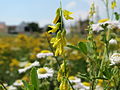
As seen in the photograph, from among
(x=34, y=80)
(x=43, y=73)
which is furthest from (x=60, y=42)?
(x=43, y=73)

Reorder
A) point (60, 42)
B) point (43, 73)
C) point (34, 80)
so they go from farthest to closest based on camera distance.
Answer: point (43, 73) → point (34, 80) → point (60, 42)

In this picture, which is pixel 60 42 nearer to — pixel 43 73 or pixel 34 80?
pixel 34 80

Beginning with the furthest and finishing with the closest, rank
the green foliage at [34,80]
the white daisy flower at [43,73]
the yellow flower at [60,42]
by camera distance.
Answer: the white daisy flower at [43,73]
the green foliage at [34,80]
the yellow flower at [60,42]

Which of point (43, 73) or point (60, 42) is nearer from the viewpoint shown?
point (60, 42)

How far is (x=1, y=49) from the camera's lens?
3.64 m

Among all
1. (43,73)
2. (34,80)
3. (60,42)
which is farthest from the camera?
(43,73)

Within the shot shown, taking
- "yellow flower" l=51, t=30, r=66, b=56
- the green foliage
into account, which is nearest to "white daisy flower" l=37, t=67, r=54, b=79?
the green foliage

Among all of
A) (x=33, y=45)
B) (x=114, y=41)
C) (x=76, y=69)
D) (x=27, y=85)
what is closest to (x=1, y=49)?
(x=33, y=45)

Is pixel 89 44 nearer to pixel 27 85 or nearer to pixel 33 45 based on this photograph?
pixel 27 85

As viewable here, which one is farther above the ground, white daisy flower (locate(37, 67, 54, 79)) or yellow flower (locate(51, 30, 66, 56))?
yellow flower (locate(51, 30, 66, 56))

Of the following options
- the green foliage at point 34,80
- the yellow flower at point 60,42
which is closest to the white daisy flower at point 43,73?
the green foliage at point 34,80

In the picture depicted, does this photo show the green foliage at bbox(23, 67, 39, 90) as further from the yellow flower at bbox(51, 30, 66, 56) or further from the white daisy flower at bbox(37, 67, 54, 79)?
the white daisy flower at bbox(37, 67, 54, 79)

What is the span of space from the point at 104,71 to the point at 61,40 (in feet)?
0.68

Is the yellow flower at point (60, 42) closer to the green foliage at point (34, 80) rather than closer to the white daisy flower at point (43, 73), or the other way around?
the green foliage at point (34, 80)
